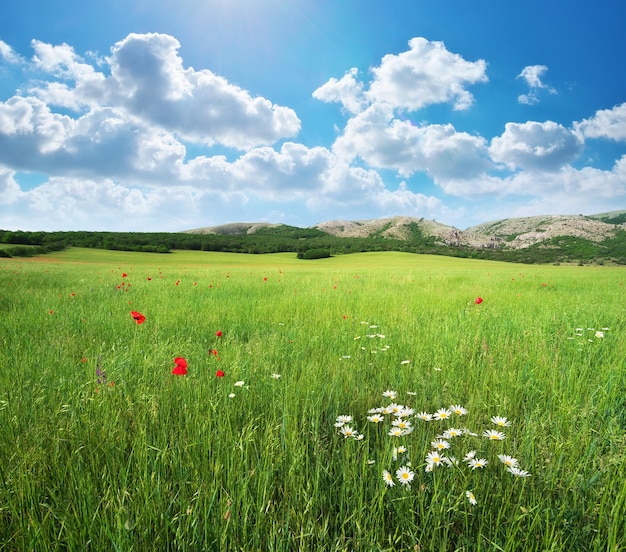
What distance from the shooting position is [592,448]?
86.0 inches

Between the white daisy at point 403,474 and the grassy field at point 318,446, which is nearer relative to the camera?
the grassy field at point 318,446

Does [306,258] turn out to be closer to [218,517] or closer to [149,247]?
[149,247]

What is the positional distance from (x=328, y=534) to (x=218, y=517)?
57cm

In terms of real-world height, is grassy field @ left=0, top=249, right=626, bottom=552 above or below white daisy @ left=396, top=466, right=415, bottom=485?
below

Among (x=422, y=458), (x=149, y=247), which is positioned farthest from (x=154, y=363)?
(x=149, y=247)

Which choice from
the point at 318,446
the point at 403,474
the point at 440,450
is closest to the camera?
the point at 403,474

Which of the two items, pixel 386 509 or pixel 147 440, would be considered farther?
pixel 147 440

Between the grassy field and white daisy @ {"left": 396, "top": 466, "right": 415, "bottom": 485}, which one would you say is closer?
the grassy field

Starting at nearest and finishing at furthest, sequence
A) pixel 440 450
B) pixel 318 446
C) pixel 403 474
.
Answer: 1. pixel 403 474
2. pixel 440 450
3. pixel 318 446

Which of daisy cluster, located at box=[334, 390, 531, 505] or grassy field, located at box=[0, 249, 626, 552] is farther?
daisy cluster, located at box=[334, 390, 531, 505]

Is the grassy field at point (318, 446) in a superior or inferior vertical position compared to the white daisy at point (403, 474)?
inferior

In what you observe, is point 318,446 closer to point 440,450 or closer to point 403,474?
point 403,474

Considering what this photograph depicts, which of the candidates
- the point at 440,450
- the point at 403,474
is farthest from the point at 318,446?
the point at 440,450

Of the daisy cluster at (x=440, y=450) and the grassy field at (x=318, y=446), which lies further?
the daisy cluster at (x=440, y=450)
